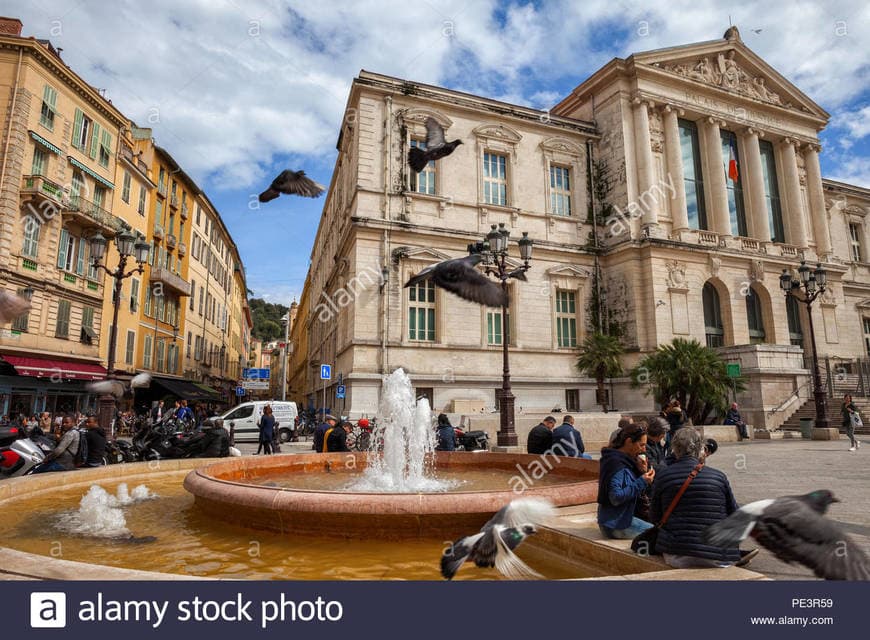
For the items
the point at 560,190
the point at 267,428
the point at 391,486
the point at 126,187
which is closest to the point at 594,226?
the point at 560,190

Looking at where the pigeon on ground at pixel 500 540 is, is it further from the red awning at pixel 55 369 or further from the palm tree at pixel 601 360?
the red awning at pixel 55 369

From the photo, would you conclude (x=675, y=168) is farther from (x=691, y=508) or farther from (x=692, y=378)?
(x=691, y=508)

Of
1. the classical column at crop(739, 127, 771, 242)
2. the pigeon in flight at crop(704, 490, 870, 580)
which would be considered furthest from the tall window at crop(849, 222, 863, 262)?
the pigeon in flight at crop(704, 490, 870, 580)

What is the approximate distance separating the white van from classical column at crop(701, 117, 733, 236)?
23.2 m

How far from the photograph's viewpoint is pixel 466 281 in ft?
26.4

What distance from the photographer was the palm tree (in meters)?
21.8

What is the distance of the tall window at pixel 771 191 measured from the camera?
30.1m

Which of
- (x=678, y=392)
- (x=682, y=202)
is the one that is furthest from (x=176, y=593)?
(x=682, y=202)

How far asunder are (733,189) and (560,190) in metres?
10.6

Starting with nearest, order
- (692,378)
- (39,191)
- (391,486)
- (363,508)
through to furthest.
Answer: (363,508) < (391,486) < (692,378) < (39,191)

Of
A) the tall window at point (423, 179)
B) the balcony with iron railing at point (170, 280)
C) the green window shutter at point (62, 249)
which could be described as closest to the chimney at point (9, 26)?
the green window shutter at point (62, 249)

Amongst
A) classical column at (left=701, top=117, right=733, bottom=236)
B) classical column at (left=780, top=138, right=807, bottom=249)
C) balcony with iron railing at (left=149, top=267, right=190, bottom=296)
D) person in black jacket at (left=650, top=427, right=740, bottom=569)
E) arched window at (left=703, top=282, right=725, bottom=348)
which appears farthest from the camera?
balcony with iron railing at (left=149, top=267, right=190, bottom=296)

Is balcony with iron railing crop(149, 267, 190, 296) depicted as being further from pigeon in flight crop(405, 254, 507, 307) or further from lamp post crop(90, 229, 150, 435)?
pigeon in flight crop(405, 254, 507, 307)

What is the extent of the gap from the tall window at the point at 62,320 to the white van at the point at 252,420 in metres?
8.31
